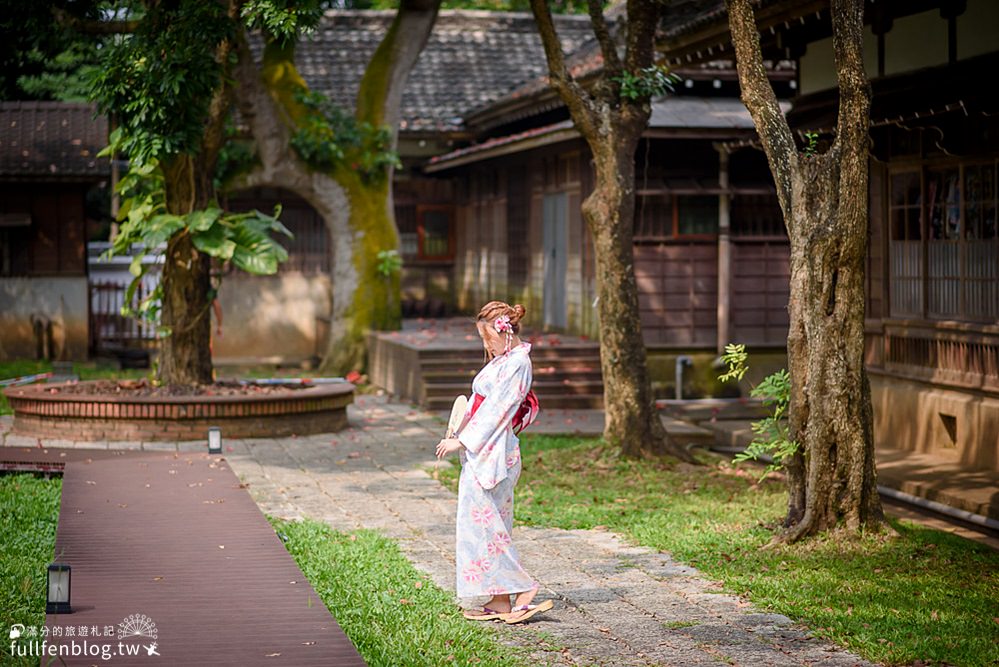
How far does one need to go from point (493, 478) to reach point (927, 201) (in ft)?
26.0

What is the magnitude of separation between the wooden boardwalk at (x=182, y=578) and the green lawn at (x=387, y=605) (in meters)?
0.24

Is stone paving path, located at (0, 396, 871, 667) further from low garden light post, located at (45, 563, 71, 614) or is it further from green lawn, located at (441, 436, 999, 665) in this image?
low garden light post, located at (45, 563, 71, 614)

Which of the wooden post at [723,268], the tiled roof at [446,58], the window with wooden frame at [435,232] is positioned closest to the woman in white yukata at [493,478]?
the wooden post at [723,268]

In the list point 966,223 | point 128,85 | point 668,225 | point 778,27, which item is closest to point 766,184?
point 668,225

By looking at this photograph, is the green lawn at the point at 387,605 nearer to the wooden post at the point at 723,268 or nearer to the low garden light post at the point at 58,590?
the low garden light post at the point at 58,590

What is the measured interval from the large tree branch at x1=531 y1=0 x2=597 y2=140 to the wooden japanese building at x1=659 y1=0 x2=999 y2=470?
7.05 feet

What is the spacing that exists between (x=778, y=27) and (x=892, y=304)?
3.32 metres

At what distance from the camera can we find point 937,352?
13.4 meters

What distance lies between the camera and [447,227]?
27.6 meters

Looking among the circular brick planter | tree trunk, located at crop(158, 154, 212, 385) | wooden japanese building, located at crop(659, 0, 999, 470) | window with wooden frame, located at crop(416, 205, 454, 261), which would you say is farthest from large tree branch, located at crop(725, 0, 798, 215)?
window with wooden frame, located at crop(416, 205, 454, 261)

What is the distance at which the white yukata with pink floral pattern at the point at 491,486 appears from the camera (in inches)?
290

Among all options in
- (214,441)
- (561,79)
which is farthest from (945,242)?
(214,441)

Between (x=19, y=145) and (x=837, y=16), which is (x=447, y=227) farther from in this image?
(x=837, y=16)

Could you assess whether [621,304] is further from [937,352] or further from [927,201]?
[927,201]
